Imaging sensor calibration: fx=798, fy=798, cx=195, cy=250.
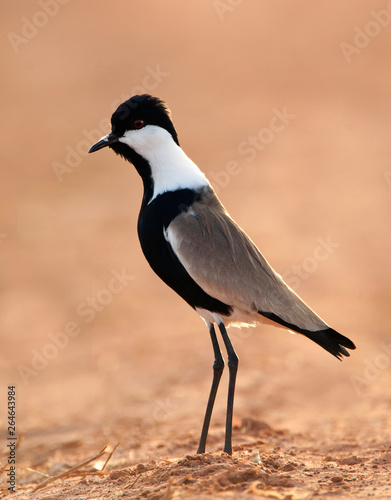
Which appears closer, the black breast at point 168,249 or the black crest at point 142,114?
the black breast at point 168,249

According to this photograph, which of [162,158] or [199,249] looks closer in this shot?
[199,249]

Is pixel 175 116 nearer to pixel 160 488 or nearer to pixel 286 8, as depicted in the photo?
pixel 286 8

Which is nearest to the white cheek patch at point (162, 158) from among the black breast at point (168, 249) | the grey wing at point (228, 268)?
the black breast at point (168, 249)

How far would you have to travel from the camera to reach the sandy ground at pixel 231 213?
7.88 m

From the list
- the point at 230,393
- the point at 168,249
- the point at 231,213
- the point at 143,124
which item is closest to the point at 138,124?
the point at 143,124

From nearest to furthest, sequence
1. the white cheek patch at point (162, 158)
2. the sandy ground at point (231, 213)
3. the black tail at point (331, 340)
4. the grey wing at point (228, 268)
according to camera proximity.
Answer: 1. the grey wing at point (228, 268)
2. the black tail at point (331, 340)
3. the white cheek patch at point (162, 158)
4. the sandy ground at point (231, 213)

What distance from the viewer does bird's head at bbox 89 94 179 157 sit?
662 cm

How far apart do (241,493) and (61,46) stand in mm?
26283

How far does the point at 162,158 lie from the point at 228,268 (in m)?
1.08

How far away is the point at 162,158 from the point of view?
6613mm

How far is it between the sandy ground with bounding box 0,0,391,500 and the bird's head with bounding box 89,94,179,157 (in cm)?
258

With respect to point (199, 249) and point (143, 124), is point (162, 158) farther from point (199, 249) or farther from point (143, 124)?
point (199, 249)

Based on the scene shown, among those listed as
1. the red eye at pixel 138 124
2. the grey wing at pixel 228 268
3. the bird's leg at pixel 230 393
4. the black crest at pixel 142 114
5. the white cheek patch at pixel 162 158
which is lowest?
the bird's leg at pixel 230 393

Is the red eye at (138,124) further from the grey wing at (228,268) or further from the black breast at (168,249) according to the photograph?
the grey wing at (228,268)
